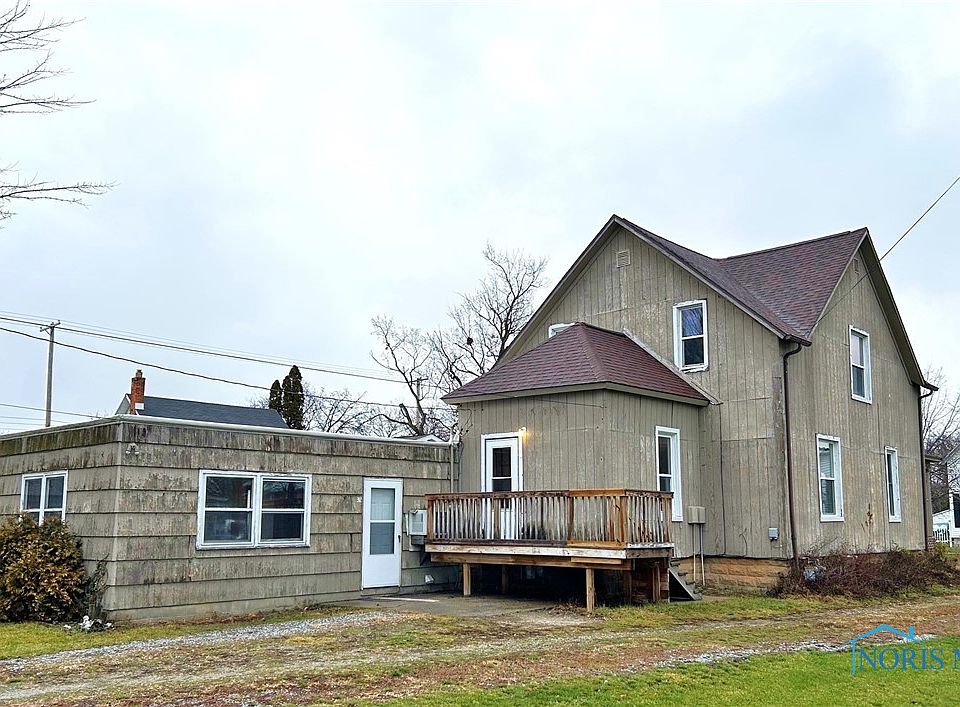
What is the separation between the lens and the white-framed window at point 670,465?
1753 centimetres

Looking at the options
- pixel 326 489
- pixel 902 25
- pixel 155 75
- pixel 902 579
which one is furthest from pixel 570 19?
pixel 902 579

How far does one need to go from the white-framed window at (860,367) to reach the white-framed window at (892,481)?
161 centimetres

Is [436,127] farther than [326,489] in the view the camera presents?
Yes

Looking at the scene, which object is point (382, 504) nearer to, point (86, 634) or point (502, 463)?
point (502, 463)

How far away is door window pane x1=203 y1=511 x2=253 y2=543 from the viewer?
1446 cm

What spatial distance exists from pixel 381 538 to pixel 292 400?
909 inches

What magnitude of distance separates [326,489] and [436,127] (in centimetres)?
843

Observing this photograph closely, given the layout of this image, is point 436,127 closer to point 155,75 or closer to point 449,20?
point 449,20

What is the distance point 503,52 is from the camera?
15.7m

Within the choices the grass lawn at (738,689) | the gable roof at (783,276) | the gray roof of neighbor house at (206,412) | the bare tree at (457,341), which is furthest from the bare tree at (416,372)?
the grass lawn at (738,689)

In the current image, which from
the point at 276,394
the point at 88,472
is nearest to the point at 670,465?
the point at 88,472

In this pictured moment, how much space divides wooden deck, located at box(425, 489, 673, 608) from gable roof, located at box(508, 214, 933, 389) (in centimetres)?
513

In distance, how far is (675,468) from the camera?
1777cm

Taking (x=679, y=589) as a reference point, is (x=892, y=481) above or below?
above
